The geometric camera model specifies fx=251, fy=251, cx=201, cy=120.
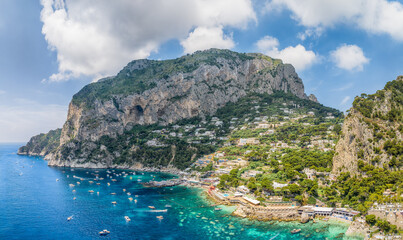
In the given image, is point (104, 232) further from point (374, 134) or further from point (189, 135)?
point (189, 135)

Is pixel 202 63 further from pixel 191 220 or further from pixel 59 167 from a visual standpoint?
pixel 191 220

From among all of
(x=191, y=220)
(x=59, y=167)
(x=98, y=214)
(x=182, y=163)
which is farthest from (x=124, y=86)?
(x=191, y=220)

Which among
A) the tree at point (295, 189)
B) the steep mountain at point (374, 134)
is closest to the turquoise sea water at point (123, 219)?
the tree at point (295, 189)

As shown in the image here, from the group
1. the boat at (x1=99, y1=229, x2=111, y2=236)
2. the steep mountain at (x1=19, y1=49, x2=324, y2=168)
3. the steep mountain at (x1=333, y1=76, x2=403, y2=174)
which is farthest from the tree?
the steep mountain at (x1=19, y1=49, x2=324, y2=168)

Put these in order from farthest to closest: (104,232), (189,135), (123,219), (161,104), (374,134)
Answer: (161,104) → (189,135) → (374,134) → (123,219) → (104,232)

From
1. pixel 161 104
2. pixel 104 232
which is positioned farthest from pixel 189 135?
pixel 104 232
